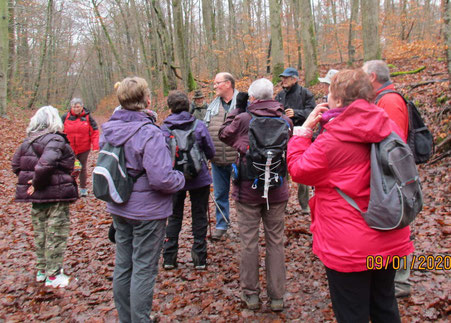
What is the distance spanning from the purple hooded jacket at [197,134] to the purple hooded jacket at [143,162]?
1032 millimetres

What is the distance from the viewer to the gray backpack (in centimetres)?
187

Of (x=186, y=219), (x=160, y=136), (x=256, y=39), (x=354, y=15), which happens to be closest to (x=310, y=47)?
(x=256, y=39)

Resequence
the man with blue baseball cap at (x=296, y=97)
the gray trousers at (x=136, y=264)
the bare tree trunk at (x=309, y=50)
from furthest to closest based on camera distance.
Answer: the bare tree trunk at (x=309, y=50)
the man with blue baseball cap at (x=296, y=97)
the gray trousers at (x=136, y=264)

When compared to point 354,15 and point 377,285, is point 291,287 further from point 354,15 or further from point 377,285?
point 354,15

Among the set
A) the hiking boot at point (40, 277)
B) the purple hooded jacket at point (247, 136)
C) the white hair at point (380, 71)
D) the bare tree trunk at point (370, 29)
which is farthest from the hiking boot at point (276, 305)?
the bare tree trunk at point (370, 29)

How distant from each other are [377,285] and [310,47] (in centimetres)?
1326

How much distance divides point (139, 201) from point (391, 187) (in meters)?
1.91

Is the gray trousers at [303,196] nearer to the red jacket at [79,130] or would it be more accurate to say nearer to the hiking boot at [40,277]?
the hiking boot at [40,277]

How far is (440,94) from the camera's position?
7.76 m

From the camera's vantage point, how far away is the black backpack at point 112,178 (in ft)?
8.50

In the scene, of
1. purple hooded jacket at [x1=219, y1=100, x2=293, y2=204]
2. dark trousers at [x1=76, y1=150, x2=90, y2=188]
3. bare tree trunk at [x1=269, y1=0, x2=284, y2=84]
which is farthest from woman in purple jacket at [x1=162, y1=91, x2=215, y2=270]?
bare tree trunk at [x1=269, y1=0, x2=284, y2=84]

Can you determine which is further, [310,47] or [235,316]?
[310,47]

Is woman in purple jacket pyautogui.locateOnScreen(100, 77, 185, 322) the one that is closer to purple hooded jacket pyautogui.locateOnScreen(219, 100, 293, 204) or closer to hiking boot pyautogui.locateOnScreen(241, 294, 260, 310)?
purple hooded jacket pyautogui.locateOnScreen(219, 100, 293, 204)

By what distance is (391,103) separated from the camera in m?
3.02
